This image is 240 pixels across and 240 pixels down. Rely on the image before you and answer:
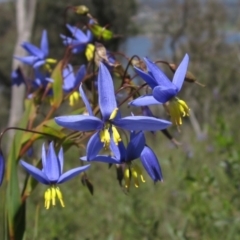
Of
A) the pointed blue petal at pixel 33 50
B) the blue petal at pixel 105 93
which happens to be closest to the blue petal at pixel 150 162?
the blue petal at pixel 105 93

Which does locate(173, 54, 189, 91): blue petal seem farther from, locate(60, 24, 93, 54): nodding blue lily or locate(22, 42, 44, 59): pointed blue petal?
locate(22, 42, 44, 59): pointed blue petal

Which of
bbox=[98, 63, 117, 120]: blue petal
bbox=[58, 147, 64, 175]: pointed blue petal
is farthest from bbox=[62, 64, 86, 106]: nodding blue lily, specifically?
bbox=[98, 63, 117, 120]: blue petal

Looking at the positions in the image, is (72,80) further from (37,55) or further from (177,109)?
(177,109)

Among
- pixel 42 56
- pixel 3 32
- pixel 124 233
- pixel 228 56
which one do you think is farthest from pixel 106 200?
pixel 3 32

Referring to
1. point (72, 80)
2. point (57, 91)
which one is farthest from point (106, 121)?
point (72, 80)

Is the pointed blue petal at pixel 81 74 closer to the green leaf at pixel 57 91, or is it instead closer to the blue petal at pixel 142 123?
the green leaf at pixel 57 91
